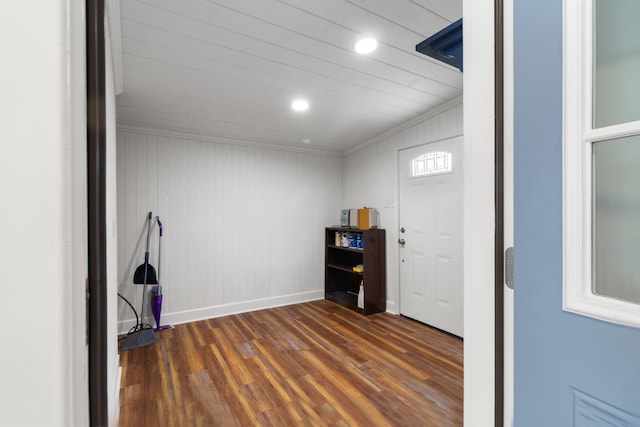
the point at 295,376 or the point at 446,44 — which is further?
the point at 295,376

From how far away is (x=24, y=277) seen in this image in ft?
1.05

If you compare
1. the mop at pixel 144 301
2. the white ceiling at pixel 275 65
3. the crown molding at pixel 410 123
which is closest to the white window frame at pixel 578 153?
the white ceiling at pixel 275 65

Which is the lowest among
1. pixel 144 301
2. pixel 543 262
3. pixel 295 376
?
pixel 295 376

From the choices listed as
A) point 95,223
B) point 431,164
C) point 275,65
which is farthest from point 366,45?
point 95,223

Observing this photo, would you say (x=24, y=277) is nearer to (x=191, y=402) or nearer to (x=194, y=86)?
(x=191, y=402)

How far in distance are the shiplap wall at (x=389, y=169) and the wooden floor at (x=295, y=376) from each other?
784 mm

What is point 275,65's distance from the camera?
1988 millimetres

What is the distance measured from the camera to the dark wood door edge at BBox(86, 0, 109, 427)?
1.32ft

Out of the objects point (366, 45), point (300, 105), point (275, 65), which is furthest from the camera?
point (300, 105)

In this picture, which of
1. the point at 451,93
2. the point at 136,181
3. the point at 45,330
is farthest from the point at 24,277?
the point at 136,181

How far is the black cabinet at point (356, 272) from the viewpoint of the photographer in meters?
3.58

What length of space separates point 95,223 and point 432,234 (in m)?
3.12

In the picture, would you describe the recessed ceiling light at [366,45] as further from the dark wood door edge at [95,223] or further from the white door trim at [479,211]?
the dark wood door edge at [95,223]

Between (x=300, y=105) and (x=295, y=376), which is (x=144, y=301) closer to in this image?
(x=295, y=376)
